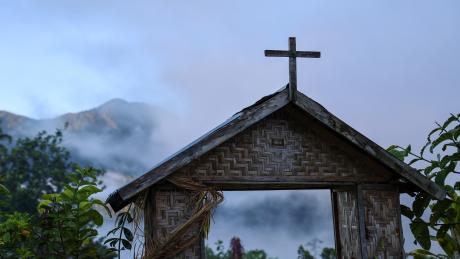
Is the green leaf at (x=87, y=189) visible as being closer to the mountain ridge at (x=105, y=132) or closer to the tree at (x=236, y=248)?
the tree at (x=236, y=248)

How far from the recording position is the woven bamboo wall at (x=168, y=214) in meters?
6.75

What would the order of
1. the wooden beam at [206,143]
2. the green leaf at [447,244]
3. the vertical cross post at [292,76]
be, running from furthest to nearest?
the green leaf at [447,244] < the vertical cross post at [292,76] < the wooden beam at [206,143]

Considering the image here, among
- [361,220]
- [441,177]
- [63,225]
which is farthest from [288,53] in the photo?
[63,225]

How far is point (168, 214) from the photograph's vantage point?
6.80m

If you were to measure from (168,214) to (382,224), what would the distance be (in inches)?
103

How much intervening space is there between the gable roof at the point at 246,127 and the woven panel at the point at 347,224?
0.67 metres

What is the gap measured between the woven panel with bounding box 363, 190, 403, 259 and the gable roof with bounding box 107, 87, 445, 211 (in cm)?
38

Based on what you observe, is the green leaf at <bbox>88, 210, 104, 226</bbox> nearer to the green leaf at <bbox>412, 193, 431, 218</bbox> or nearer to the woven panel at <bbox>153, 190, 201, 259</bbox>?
the woven panel at <bbox>153, 190, 201, 259</bbox>

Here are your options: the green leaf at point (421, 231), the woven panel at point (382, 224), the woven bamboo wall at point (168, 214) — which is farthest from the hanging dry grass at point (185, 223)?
the green leaf at point (421, 231)

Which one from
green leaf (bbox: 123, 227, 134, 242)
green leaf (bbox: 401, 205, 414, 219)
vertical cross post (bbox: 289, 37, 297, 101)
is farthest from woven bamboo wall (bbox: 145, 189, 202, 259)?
green leaf (bbox: 401, 205, 414, 219)

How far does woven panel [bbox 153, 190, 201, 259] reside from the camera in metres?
6.75

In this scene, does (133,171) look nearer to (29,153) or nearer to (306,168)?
Answer: (29,153)

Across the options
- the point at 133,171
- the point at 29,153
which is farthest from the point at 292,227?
the point at 133,171

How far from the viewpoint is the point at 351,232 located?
→ 7.88 m
